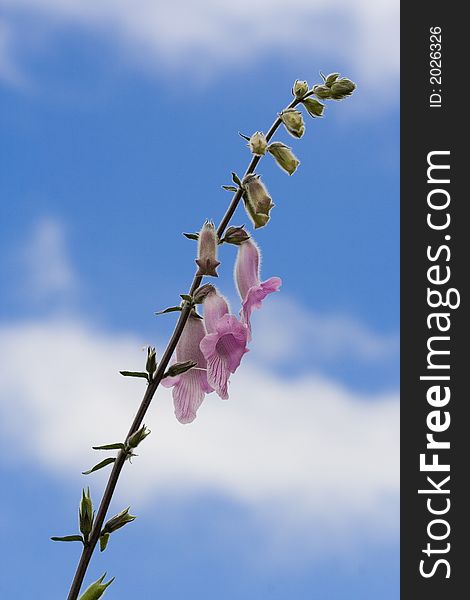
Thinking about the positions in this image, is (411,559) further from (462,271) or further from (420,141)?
(420,141)

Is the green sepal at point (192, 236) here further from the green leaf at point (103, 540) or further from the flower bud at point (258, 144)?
the green leaf at point (103, 540)

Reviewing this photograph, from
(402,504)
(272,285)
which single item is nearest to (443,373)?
(402,504)

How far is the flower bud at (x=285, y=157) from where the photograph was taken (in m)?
2.59

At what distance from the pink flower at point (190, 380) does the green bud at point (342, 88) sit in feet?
2.32

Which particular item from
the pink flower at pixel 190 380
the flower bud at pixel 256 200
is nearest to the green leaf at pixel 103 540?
the pink flower at pixel 190 380

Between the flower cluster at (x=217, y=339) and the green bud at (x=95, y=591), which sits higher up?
the flower cluster at (x=217, y=339)

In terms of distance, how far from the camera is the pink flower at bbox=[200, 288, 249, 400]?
251 centimetres

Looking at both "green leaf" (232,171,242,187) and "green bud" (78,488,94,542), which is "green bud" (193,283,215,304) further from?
"green bud" (78,488,94,542)

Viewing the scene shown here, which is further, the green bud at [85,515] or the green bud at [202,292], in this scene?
the green bud at [202,292]

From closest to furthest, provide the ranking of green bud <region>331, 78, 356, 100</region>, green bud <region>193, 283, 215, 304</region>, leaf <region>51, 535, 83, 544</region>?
1. leaf <region>51, 535, 83, 544</region>
2. green bud <region>193, 283, 215, 304</region>
3. green bud <region>331, 78, 356, 100</region>

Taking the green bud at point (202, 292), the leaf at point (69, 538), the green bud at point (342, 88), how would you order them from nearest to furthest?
the leaf at point (69, 538) < the green bud at point (202, 292) < the green bud at point (342, 88)

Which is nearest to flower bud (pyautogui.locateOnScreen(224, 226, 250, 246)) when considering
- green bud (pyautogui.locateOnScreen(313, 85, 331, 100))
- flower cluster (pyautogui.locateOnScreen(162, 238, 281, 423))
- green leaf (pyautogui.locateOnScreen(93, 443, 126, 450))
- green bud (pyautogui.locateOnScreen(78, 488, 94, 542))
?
flower cluster (pyautogui.locateOnScreen(162, 238, 281, 423))

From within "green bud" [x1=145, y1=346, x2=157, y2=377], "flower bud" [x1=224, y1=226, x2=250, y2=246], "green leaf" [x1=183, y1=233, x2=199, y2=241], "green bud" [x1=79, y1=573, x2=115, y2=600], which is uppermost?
"flower bud" [x1=224, y1=226, x2=250, y2=246]

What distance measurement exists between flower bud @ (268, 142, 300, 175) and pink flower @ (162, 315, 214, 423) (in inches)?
17.9
